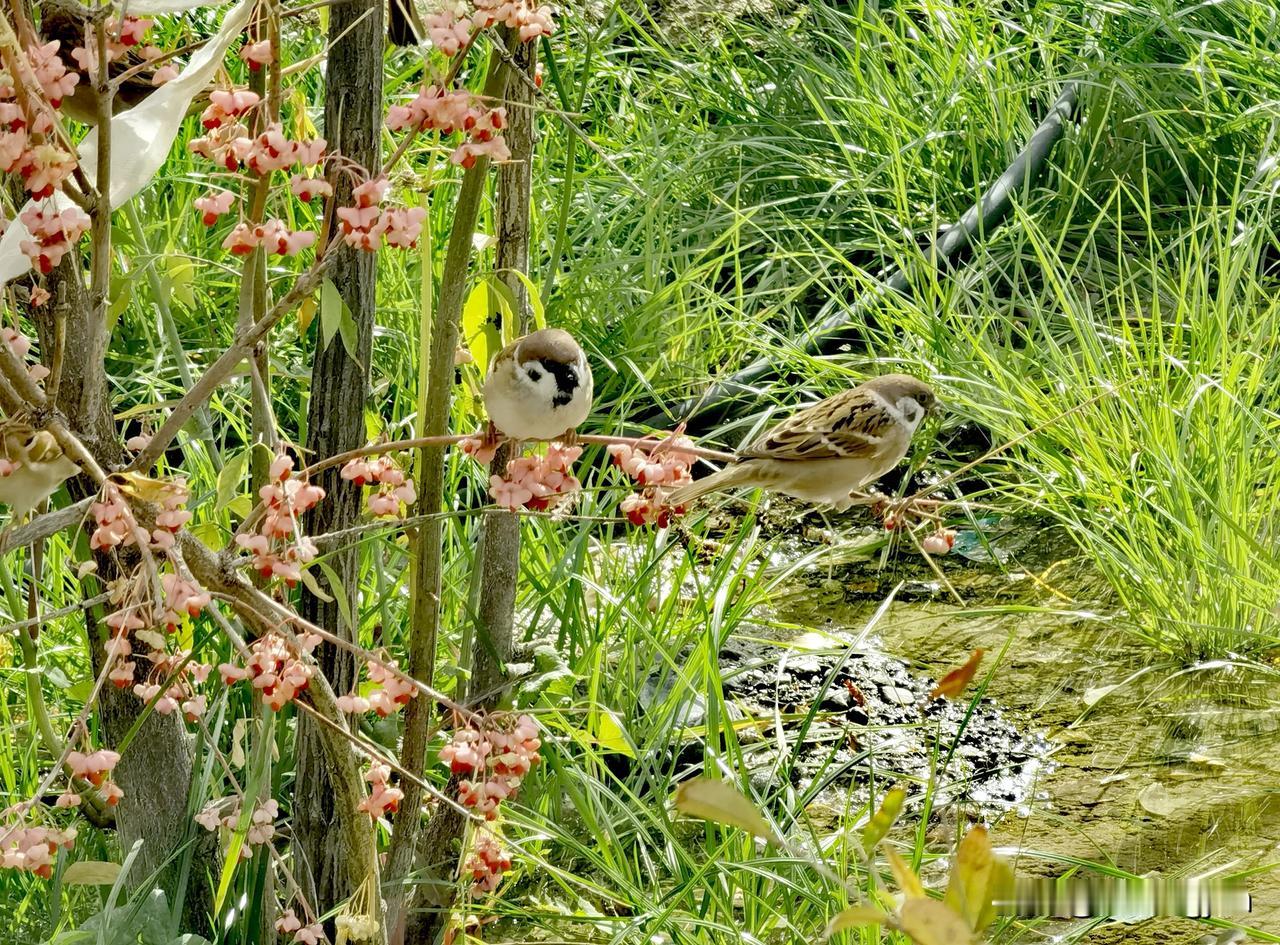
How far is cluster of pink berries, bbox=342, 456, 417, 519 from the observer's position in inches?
63.6

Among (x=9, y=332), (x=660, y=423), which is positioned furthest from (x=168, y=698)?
(x=660, y=423)

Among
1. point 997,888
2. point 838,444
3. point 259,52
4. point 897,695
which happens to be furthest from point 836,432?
point 997,888

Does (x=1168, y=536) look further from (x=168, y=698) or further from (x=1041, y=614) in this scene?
(x=168, y=698)

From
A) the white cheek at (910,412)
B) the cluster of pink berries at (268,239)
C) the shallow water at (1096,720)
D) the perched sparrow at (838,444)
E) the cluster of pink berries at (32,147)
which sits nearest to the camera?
the cluster of pink berries at (32,147)

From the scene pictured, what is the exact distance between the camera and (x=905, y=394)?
296 centimetres

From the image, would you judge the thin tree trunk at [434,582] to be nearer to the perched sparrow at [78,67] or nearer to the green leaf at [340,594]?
the green leaf at [340,594]

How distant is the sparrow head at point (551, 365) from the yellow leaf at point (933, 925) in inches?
42.0

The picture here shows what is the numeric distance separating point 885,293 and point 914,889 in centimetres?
333

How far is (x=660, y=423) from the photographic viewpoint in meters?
4.05

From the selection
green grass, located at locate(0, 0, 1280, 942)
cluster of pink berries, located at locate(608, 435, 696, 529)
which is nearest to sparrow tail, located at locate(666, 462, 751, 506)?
green grass, located at locate(0, 0, 1280, 942)

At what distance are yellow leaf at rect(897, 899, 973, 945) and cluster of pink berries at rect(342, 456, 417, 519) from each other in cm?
105

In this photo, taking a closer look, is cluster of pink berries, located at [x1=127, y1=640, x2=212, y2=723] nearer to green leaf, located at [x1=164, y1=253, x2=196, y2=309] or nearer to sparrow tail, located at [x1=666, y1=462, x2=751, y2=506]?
green leaf, located at [x1=164, y1=253, x2=196, y2=309]

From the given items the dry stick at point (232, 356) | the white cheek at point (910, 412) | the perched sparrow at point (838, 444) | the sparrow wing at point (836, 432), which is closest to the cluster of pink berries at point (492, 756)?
the dry stick at point (232, 356)

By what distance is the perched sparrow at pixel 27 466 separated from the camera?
1340mm
